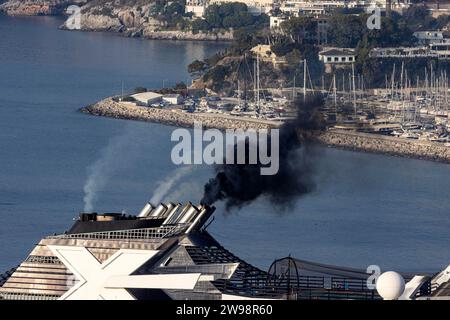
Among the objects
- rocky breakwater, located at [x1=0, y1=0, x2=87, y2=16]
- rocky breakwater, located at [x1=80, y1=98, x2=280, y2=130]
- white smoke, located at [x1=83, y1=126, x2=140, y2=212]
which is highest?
white smoke, located at [x1=83, y1=126, x2=140, y2=212]

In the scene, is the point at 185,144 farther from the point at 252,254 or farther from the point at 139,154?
the point at 252,254

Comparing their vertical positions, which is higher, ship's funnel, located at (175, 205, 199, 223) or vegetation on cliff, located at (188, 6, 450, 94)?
ship's funnel, located at (175, 205, 199, 223)

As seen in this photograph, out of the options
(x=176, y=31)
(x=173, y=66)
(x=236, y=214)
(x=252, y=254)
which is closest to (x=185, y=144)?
(x=236, y=214)

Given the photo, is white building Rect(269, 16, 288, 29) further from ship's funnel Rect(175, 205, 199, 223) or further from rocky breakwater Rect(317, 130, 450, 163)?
ship's funnel Rect(175, 205, 199, 223)

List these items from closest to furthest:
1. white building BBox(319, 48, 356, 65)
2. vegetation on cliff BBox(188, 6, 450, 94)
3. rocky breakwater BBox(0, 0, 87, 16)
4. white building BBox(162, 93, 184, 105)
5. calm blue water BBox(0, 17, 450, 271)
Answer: calm blue water BBox(0, 17, 450, 271) < white building BBox(162, 93, 184, 105) < vegetation on cliff BBox(188, 6, 450, 94) < white building BBox(319, 48, 356, 65) < rocky breakwater BBox(0, 0, 87, 16)

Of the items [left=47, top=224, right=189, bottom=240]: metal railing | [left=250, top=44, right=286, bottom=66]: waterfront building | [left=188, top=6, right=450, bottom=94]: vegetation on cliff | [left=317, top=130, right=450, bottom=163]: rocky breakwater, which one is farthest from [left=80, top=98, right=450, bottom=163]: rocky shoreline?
[left=47, top=224, right=189, bottom=240]: metal railing

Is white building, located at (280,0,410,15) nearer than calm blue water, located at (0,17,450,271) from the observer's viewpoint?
No

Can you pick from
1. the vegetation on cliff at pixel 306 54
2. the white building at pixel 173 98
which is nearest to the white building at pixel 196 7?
the vegetation on cliff at pixel 306 54

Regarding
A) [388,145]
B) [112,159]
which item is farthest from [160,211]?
[388,145]
